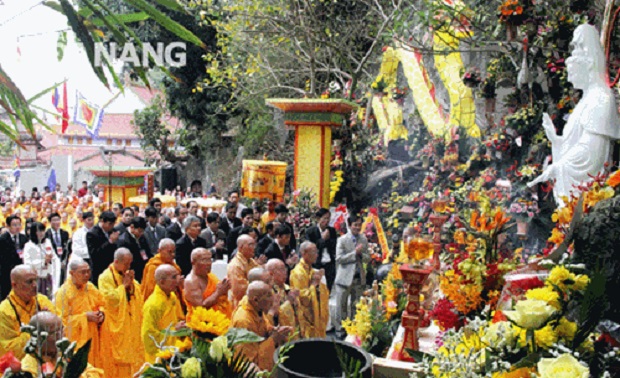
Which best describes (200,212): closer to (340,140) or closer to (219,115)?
(340,140)

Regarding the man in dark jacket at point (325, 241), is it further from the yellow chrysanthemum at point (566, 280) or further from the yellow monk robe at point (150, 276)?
the yellow chrysanthemum at point (566, 280)

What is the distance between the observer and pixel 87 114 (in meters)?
18.8

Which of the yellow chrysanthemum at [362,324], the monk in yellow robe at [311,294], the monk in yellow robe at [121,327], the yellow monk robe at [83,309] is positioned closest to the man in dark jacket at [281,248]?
the monk in yellow robe at [311,294]

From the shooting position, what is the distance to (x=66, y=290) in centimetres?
451

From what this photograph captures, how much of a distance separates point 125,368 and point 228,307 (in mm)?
1046

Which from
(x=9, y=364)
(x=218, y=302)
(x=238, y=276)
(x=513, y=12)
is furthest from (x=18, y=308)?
(x=513, y=12)

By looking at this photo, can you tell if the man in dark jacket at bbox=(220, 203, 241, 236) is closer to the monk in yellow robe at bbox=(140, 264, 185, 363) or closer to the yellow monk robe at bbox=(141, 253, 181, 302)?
the yellow monk robe at bbox=(141, 253, 181, 302)

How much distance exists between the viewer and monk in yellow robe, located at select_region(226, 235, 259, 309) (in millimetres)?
5031

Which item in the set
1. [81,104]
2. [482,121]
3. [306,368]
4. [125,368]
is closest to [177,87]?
[81,104]

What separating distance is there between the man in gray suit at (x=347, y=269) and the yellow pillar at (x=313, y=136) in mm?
1599

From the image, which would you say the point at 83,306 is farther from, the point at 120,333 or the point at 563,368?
the point at 563,368

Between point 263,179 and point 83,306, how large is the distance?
4.57 m

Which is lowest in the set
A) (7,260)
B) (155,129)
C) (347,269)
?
(347,269)

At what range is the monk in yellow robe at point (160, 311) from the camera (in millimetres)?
4148
